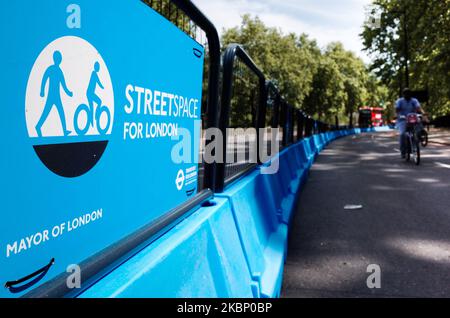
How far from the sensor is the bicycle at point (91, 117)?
1.48m

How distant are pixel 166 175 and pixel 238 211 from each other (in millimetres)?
866

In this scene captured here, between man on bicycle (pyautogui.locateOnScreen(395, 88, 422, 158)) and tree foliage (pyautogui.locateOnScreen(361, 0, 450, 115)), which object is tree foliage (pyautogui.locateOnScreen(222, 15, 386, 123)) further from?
man on bicycle (pyautogui.locateOnScreen(395, 88, 422, 158))

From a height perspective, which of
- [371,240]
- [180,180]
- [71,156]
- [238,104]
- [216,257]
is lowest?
[371,240]

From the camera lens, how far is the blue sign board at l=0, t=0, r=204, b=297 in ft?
3.78

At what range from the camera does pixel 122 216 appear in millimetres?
1753

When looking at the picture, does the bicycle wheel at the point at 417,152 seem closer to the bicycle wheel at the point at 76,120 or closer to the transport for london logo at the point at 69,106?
the transport for london logo at the point at 69,106

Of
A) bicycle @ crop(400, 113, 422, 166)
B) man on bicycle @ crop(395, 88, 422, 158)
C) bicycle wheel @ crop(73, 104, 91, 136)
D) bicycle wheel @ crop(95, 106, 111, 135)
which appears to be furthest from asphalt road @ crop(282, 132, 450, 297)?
man on bicycle @ crop(395, 88, 422, 158)

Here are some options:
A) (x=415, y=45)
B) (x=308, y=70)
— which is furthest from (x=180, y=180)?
(x=308, y=70)

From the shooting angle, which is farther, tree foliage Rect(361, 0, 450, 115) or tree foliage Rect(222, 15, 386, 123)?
tree foliage Rect(222, 15, 386, 123)

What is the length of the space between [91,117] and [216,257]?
99cm

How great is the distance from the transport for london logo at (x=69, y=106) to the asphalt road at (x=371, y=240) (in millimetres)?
2267

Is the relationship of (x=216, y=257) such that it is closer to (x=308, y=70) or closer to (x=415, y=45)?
(x=415, y=45)

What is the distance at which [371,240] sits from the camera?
15.6 feet
